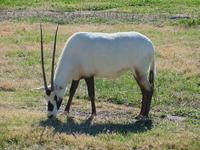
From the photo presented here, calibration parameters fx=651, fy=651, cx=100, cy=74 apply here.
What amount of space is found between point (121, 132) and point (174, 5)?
24589 mm

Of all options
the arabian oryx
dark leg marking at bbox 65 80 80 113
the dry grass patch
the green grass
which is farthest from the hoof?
the green grass

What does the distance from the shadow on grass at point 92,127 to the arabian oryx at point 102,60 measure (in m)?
0.58

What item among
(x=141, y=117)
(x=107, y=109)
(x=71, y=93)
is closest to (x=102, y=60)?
(x=71, y=93)

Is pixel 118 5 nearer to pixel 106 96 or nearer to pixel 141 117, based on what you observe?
pixel 106 96

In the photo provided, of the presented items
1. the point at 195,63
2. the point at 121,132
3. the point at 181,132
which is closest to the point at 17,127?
the point at 121,132

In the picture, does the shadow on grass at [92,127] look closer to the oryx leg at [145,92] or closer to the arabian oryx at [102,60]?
the oryx leg at [145,92]

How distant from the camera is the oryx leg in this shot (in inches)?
568

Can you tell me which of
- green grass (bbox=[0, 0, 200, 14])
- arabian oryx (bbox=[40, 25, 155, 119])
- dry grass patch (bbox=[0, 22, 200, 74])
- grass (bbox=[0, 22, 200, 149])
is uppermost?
arabian oryx (bbox=[40, 25, 155, 119])

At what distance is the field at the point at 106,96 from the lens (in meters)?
12.1

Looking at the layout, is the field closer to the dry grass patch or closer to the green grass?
the dry grass patch

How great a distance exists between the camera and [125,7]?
35625 millimetres

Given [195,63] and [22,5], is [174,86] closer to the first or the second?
[195,63]

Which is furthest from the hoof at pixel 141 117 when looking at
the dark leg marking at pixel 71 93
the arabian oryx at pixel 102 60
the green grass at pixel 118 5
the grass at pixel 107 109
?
the green grass at pixel 118 5

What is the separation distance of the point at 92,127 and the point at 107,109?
1.80 meters
